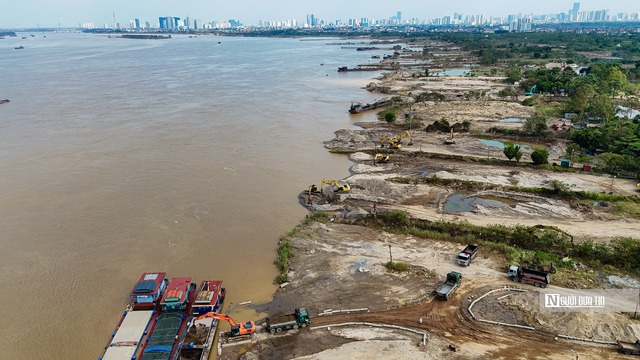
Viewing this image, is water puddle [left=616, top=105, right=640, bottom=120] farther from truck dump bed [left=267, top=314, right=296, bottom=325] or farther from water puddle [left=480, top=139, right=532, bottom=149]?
truck dump bed [left=267, top=314, right=296, bottom=325]

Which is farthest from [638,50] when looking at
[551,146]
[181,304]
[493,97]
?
[181,304]

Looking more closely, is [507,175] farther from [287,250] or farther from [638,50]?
[638,50]

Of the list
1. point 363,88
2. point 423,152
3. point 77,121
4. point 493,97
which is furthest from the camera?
point 363,88

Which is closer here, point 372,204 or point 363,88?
point 372,204

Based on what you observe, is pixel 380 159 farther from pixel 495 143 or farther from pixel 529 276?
pixel 529 276

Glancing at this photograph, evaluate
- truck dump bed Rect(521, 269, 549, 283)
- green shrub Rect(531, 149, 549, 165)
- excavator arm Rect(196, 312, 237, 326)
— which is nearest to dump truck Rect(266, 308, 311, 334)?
excavator arm Rect(196, 312, 237, 326)
